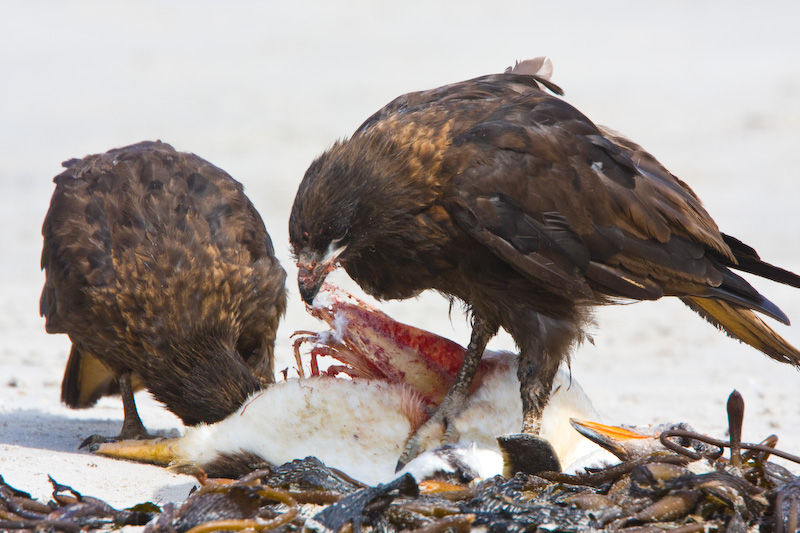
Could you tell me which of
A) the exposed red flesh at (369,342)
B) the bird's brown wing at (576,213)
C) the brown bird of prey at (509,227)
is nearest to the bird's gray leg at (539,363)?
the brown bird of prey at (509,227)

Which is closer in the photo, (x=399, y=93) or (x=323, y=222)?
(x=323, y=222)

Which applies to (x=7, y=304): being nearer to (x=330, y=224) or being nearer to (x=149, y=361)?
(x=149, y=361)

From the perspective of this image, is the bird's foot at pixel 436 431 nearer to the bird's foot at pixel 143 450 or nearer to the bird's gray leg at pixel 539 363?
the bird's gray leg at pixel 539 363

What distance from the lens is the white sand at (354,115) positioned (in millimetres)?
6797

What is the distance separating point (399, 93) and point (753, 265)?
11.9m

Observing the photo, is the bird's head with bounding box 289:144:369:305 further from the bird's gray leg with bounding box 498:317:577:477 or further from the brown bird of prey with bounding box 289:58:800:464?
the bird's gray leg with bounding box 498:317:577:477

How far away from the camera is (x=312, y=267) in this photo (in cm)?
448

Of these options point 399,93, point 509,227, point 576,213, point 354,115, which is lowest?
point 509,227

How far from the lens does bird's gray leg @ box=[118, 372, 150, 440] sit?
5.56 metres

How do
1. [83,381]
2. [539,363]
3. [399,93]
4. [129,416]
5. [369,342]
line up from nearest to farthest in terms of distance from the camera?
[539,363]
[369,342]
[129,416]
[83,381]
[399,93]

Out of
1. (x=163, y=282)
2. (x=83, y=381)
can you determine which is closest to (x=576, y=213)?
(x=163, y=282)

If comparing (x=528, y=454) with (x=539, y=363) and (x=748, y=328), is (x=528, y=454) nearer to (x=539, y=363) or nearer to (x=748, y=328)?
(x=539, y=363)

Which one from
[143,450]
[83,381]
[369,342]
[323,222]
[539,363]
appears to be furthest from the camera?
[83,381]

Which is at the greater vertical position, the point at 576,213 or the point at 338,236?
the point at 576,213
